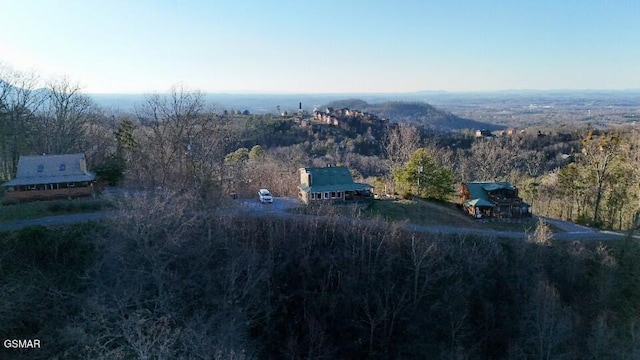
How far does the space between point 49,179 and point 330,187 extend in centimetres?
1656

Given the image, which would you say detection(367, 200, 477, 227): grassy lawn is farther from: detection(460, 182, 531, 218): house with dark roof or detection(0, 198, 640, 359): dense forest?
detection(0, 198, 640, 359): dense forest

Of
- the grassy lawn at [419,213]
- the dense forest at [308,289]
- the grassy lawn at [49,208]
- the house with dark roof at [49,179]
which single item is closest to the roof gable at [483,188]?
the grassy lawn at [419,213]

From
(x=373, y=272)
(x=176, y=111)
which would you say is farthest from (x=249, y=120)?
(x=373, y=272)

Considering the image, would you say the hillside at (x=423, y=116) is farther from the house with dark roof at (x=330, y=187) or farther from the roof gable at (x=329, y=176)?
the house with dark roof at (x=330, y=187)

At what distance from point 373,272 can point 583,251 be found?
1169 cm

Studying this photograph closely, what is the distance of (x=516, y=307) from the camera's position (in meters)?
20.7

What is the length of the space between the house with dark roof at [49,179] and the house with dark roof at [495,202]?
2377 cm

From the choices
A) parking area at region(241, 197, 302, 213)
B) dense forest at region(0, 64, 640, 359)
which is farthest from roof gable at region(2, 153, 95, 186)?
parking area at region(241, 197, 302, 213)

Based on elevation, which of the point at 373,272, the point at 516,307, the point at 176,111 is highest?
the point at 176,111

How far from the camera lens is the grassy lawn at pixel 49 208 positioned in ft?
73.8

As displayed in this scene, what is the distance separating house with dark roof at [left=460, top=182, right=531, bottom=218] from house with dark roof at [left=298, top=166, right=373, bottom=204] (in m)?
6.81

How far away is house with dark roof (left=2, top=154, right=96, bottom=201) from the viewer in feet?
81.6

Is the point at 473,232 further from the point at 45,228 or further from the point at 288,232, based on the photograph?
the point at 45,228

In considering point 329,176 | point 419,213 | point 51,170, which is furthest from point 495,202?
point 51,170
